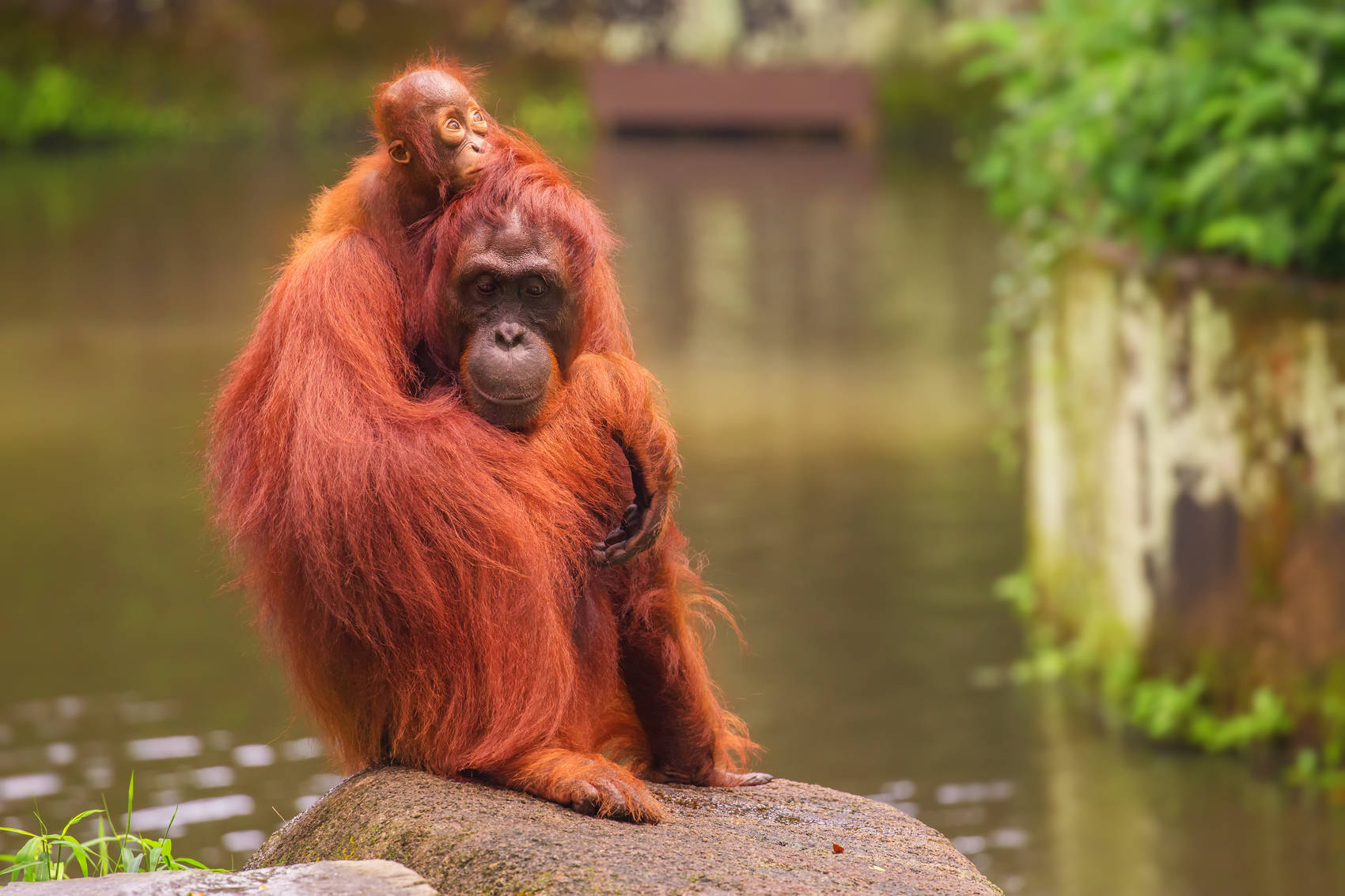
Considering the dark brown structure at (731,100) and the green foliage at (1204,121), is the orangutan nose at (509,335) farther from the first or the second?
the dark brown structure at (731,100)

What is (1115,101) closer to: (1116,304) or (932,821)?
(1116,304)

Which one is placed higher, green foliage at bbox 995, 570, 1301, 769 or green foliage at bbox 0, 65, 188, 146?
green foliage at bbox 0, 65, 188, 146

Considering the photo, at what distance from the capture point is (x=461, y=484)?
204cm

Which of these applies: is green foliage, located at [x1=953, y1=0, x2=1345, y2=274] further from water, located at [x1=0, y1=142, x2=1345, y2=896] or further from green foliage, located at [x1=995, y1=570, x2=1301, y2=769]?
water, located at [x1=0, y1=142, x2=1345, y2=896]

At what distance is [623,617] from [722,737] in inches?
13.2

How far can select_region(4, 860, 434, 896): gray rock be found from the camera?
1941mm

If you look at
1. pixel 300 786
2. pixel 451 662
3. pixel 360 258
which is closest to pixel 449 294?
pixel 360 258

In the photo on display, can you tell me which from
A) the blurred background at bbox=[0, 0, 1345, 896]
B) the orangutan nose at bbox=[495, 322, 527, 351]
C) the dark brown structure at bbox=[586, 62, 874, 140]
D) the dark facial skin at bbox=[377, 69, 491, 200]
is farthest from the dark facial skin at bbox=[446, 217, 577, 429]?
the dark brown structure at bbox=[586, 62, 874, 140]

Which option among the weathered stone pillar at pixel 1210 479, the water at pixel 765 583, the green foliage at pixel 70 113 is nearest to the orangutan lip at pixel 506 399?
the water at pixel 765 583

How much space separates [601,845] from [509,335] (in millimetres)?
Result: 628

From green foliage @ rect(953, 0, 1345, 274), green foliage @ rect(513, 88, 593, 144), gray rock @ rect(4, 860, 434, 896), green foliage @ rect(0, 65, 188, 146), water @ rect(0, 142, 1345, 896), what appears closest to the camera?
gray rock @ rect(4, 860, 434, 896)

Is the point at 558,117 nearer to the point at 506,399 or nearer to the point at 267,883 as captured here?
the point at 506,399

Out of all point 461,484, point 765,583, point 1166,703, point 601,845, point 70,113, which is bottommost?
A: point 1166,703

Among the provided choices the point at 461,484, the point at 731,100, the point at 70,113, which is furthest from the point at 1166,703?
the point at 70,113
